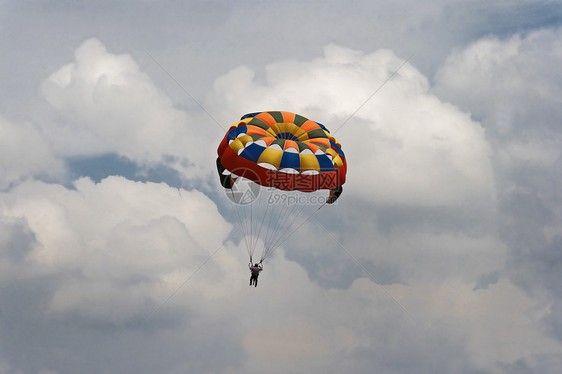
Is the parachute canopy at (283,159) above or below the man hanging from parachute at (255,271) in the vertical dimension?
above

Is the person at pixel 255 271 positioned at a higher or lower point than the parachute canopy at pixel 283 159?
lower

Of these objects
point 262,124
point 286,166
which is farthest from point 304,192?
point 262,124

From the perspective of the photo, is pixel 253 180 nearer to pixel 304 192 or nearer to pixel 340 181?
pixel 304 192

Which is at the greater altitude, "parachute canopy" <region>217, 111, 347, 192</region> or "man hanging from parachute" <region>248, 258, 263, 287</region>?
"parachute canopy" <region>217, 111, 347, 192</region>

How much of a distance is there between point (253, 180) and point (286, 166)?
2.23 metres

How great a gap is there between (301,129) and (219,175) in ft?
20.5

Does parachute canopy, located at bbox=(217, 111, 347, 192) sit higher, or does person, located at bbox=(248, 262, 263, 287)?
parachute canopy, located at bbox=(217, 111, 347, 192)

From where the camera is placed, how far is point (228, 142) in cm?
3519

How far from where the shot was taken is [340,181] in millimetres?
35219

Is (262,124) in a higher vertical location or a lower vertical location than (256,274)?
higher

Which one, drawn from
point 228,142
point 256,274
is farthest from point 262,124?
point 256,274

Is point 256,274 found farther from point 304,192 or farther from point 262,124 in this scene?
point 262,124

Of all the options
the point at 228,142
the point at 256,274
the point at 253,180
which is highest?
the point at 228,142

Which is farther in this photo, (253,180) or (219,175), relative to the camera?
(219,175)
